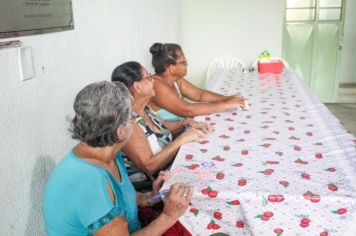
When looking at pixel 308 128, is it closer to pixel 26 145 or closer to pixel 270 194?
pixel 270 194

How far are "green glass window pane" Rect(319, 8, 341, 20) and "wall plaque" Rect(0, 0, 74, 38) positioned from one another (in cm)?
431

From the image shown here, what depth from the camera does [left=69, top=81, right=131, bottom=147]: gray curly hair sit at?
923mm

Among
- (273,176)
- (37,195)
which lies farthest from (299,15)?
(37,195)

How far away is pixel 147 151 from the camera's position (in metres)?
1.47

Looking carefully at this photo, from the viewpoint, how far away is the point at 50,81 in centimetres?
117

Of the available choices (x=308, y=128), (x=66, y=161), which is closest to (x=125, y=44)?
(x=308, y=128)

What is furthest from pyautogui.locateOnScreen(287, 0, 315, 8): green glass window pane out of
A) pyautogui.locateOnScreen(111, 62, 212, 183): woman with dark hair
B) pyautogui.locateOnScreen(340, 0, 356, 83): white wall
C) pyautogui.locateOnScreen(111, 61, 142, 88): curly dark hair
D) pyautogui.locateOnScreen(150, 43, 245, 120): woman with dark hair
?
pyautogui.locateOnScreen(111, 61, 142, 88): curly dark hair

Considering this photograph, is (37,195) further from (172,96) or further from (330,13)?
(330,13)

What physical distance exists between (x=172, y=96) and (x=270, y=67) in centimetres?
133

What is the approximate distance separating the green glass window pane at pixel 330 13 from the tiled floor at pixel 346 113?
1198mm

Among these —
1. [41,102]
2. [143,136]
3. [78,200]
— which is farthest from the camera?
[143,136]

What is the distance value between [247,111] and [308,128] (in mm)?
400

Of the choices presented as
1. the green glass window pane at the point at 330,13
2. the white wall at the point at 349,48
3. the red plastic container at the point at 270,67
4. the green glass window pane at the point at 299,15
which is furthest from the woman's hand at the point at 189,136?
the white wall at the point at 349,48

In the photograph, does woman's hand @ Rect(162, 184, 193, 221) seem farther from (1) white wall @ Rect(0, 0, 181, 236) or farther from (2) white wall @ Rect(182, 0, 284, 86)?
(2) white wall @ Rect(182, 0, 284, 86)
